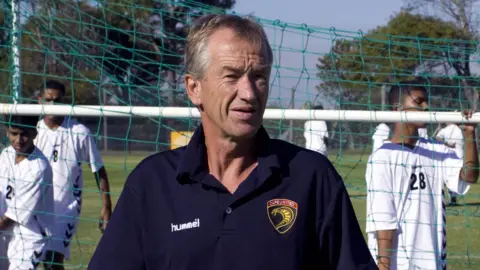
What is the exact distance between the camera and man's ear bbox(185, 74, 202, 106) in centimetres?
249

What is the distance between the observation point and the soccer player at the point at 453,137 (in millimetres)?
6438

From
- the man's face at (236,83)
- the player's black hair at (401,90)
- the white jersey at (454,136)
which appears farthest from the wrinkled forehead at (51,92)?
the man's face at (236,83)

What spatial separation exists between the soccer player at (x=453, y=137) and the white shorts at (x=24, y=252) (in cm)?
323

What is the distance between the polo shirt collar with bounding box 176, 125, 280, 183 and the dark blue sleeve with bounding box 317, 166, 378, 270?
158 mm

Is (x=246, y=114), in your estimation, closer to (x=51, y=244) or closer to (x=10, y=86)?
(x=51, y=244)

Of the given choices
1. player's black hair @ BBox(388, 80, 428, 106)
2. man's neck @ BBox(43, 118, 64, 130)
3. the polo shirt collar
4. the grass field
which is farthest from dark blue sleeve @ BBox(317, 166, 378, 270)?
man's neck @ BBox(43, 118, 64, 130)

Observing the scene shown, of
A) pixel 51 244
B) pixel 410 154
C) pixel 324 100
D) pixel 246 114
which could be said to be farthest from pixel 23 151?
pixel 246 114

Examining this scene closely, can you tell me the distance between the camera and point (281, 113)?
6188mm

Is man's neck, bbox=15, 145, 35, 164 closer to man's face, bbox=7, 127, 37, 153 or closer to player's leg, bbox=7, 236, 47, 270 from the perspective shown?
man's face, bbox=7, 127, 37, 153

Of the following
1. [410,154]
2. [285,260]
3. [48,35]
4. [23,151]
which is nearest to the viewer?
[285,260]

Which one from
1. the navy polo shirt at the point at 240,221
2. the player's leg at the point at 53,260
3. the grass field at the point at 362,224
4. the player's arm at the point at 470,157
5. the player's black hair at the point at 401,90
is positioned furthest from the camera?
the grass field at the point at 362,224

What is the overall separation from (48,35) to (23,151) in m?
1.12

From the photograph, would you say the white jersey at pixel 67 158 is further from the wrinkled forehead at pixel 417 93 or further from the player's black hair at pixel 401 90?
the wrinkled forehead at pixel 417 93

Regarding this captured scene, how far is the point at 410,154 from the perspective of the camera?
227 inches
